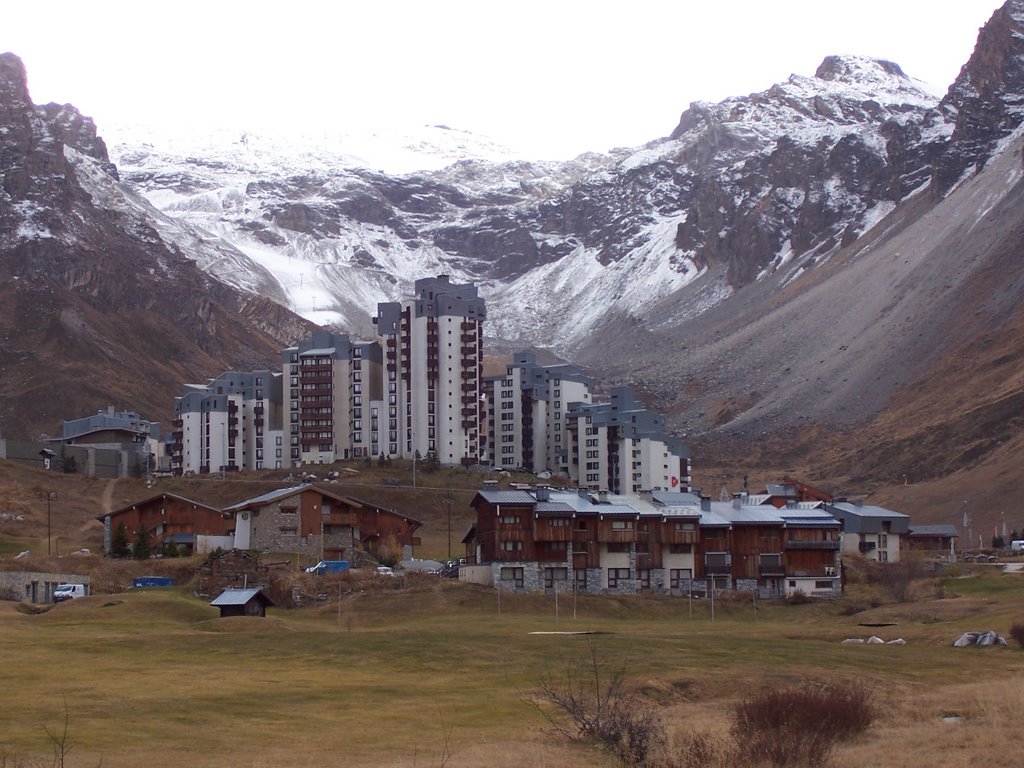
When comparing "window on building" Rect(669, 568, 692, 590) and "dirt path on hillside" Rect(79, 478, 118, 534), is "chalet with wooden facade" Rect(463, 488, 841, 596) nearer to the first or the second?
"window on building" Rect(669, 568, 692, 590)

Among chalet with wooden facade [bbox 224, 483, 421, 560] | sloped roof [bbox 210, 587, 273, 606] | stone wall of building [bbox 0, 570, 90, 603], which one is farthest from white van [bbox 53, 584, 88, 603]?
chalet with wooden facade [bbox 224, 483, 421, 560]

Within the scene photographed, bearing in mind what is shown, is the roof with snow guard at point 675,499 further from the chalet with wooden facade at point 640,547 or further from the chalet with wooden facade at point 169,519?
the chalet with wooden facade at point 169,519

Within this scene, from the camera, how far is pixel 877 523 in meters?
134

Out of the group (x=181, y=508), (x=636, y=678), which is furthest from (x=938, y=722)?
(x=181, y=508)

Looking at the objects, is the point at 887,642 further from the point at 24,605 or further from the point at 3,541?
the point at 3,541

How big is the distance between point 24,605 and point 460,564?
33.7 m

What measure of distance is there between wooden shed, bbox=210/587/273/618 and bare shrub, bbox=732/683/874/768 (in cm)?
3686

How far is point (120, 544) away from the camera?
111m

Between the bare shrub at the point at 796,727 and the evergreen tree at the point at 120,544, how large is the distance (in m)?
72.6

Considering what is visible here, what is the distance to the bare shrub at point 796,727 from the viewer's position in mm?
41062

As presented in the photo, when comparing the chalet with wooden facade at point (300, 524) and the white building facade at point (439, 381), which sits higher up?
the white building facade at point (439, 381)

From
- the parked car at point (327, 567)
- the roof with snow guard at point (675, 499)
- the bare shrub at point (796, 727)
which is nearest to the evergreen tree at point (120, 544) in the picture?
the parked car at point (327, 567)

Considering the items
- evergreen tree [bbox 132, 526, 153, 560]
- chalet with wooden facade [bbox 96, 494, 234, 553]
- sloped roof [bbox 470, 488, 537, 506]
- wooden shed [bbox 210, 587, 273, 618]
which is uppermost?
sloped roof [bbox 470, 488, 537, 506]

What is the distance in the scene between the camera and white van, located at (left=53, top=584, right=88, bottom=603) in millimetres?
88188
